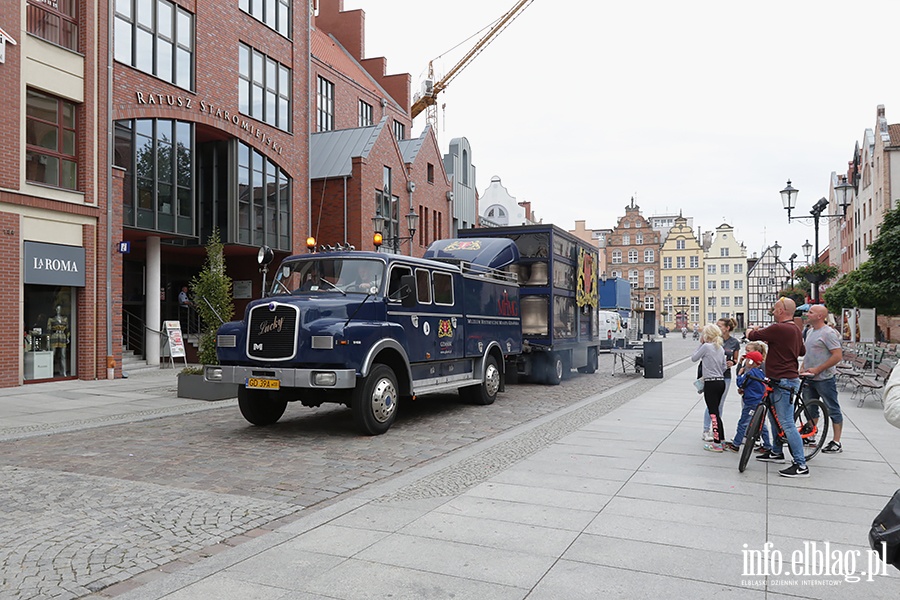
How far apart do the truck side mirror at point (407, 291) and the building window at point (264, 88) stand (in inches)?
630

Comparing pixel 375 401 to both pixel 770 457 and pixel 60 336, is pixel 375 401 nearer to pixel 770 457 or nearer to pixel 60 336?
pixel 770 457

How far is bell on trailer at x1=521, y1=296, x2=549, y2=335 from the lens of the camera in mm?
16578

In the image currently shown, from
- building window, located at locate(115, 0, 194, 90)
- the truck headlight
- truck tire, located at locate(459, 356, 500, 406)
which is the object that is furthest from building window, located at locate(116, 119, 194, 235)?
the truck headlight

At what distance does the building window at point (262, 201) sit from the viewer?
2406 centimetres

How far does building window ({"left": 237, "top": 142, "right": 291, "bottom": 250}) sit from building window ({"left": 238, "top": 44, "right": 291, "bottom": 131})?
4.83 ft

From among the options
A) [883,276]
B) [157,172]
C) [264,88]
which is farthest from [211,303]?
[883,276]

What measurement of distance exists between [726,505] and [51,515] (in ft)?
18.0

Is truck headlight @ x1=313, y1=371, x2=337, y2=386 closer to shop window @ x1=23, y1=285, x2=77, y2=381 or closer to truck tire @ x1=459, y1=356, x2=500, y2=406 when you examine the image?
truck tire @ x1=459, y1=356, x2=500, y2=406

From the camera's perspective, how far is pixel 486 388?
43.4 ft

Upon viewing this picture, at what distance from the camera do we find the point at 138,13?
19578 millimetres

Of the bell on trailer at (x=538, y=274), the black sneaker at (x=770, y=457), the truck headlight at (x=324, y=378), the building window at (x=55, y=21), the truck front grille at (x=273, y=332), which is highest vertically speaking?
the building window at (x=55, y=21)

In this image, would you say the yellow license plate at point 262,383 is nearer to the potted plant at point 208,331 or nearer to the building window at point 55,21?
the potted plant at point 208,331

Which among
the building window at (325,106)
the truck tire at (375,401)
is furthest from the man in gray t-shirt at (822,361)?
the building window at (325,106)

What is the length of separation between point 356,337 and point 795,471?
5.21 meters
